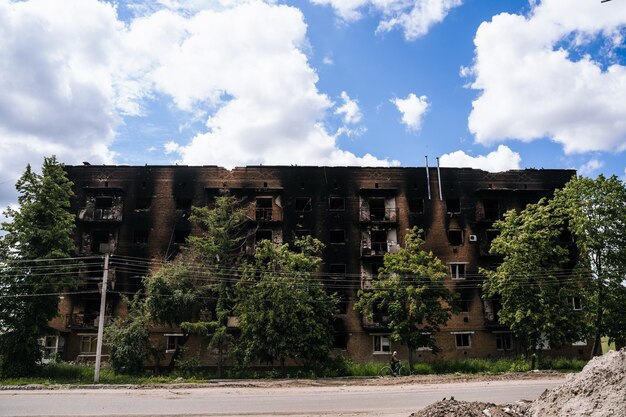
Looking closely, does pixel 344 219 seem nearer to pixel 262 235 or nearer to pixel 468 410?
pixel 262 235

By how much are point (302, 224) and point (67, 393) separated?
2212 cm

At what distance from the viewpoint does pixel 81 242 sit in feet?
128

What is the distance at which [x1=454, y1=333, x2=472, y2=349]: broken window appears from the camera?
124 ft

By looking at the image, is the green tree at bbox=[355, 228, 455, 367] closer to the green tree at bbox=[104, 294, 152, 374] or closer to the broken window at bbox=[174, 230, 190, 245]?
the green tree at bbox=[104, 294, 152, 374]

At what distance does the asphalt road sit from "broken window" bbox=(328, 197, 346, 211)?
1926 centimetres

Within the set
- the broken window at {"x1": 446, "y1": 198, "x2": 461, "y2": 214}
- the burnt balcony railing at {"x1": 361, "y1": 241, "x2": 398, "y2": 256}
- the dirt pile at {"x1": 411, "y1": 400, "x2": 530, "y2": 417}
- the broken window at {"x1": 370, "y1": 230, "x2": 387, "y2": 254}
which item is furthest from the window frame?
the dirt pile at {"x1": 411, "y1": 400, "x2": 530, "y2": 417}

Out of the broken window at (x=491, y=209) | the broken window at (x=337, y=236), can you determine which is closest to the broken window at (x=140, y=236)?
the broken window at (x=337, y=236)

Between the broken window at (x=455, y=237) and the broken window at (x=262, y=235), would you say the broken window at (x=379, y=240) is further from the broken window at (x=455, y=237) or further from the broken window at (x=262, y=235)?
the broken window at (x=262, y=235)

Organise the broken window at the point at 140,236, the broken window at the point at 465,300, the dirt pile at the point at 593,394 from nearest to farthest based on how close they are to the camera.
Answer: the dirt pile at the point at 593,394, the broken window at the point at 465,300, the broken window at the point at 140,236

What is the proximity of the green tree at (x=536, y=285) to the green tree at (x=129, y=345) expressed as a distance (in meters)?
23.3

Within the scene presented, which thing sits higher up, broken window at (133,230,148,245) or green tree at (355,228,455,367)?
broken window at (133,230,148,245)

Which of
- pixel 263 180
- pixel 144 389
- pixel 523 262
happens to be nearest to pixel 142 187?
pixel 263 180

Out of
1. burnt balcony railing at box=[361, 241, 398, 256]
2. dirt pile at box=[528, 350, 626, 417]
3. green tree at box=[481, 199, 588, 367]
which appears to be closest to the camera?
dirt pile at box=[528, 350, 626, 417]

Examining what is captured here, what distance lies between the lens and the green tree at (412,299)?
31.3m
